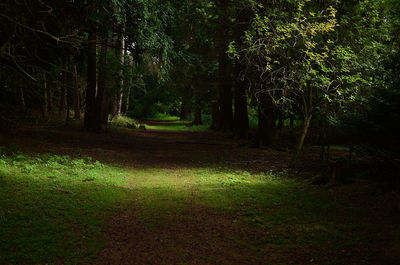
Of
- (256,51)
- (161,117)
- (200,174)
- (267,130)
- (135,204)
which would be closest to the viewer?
(135,204)

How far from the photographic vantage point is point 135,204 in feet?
22.6

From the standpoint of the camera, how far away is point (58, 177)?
27.3ft

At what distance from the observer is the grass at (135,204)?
15.1 ft

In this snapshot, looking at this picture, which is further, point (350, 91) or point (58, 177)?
point (350, 91)

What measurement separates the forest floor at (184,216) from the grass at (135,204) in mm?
18

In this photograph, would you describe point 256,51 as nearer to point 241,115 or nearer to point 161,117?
point 241,115

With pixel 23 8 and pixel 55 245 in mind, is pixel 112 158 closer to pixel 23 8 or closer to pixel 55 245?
pixel 23 8

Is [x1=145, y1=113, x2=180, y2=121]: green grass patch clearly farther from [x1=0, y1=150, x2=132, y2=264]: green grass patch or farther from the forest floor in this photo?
[x1=0, y1=150, x2=132, y2=264]: green grass patch

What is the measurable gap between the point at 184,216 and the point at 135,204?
1.30m

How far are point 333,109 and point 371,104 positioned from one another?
2.83 metres

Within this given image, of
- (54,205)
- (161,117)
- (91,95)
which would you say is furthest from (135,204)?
(161,117)

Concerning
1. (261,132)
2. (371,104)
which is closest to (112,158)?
(261,132)

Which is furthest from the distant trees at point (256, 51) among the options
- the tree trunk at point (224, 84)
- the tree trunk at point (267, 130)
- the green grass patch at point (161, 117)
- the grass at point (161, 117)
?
the grass at point (161, 117)

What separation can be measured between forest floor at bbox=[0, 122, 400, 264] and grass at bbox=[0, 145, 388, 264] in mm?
18
